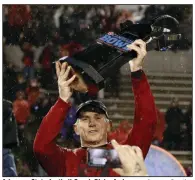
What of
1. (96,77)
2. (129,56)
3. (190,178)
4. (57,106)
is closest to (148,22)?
(129,56)

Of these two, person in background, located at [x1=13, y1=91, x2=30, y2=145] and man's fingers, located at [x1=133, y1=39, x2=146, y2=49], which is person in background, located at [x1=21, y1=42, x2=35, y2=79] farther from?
man's fingers, located at [x1=133, y1=39, x2=146, y2=49]

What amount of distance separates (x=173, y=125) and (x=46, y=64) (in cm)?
126

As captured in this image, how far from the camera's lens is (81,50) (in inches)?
195

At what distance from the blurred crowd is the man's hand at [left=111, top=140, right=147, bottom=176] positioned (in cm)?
11

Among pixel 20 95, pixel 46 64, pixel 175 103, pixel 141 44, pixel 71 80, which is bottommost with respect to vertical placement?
pixel 175 103

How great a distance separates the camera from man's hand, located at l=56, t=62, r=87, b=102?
4.87m

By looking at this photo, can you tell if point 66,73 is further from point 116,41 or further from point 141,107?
point 141,107

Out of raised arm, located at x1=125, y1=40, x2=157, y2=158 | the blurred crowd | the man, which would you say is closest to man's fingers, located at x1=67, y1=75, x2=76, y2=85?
the man

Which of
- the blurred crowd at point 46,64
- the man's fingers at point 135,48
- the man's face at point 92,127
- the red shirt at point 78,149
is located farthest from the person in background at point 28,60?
the man's fingers at point 135,48

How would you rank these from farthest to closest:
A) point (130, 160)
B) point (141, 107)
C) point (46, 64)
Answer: point (46, 64) → point (141, 107) → point (130, 160)

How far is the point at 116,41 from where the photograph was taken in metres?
4.97

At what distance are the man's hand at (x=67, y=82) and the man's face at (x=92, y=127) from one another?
23cm

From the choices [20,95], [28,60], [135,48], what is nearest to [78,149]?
[20,95]

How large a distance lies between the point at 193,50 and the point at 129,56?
588mm
